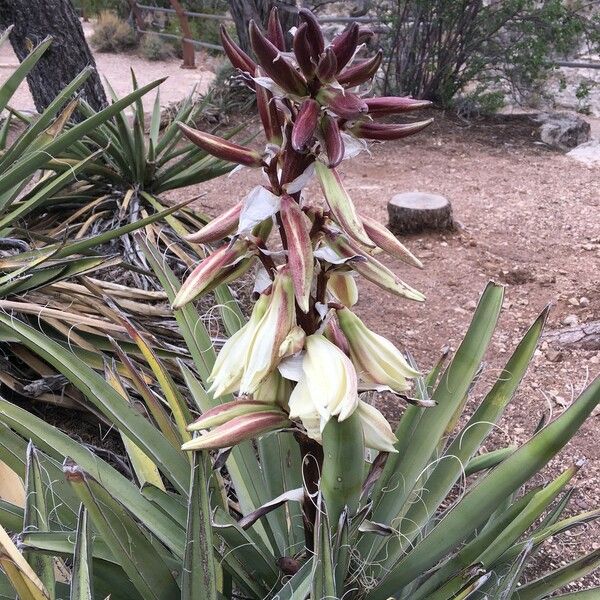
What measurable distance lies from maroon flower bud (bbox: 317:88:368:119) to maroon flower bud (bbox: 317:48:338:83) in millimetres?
18

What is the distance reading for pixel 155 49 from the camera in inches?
484

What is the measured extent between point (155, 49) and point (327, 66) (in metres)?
12.7

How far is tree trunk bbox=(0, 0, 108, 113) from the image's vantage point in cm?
334

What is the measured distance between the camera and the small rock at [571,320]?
10.1 feet

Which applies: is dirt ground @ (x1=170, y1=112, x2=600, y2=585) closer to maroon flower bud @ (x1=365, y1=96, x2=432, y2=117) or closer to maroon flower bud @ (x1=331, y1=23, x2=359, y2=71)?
maroon flower bud @ (x1=365, y1=96, x2=432, y2=117)

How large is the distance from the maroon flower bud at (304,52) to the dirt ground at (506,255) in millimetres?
877

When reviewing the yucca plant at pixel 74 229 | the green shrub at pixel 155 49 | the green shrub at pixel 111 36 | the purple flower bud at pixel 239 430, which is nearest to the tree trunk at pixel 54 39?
the yucca plant at pixel 74 229

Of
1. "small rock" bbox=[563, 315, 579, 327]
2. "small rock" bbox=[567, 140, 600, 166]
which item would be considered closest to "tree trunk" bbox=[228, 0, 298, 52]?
"small rock" bbox=[567, 140, 600, 166]

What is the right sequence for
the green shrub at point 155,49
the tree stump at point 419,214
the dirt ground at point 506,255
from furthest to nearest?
the green shrub at point 155,49
the tree stump at point 419,214
the dirt ground at point 506,255

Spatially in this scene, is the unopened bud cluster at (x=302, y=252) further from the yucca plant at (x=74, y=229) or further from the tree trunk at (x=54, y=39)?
the tree trunk at (x=54, y=39)

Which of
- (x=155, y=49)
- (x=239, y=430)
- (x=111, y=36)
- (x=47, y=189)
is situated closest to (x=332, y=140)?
→ (x=239, y=430)

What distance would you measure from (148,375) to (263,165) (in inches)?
45.0

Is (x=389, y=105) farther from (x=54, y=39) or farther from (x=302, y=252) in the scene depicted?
(x=54, y=39)

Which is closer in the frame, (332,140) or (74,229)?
(332,140)
